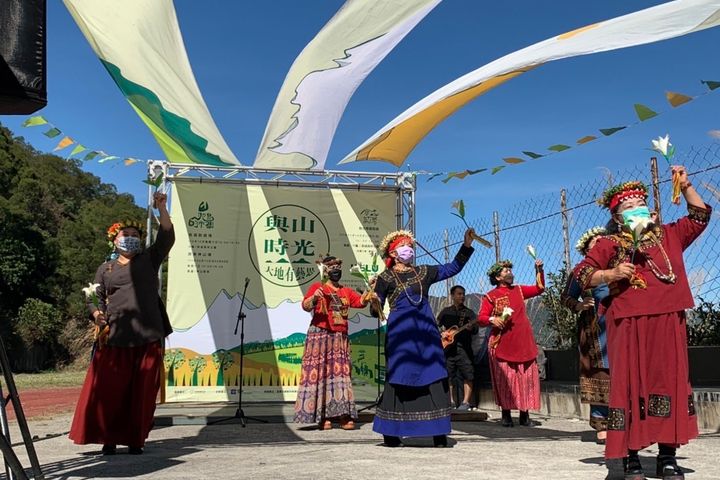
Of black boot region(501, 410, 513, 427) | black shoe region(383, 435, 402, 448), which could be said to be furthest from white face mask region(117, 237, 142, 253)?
black boot region(501, 410, 513, 427)

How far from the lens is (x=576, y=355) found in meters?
8.88

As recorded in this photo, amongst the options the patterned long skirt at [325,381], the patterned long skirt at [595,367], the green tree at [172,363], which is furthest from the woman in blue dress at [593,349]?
the green tree at [172,363]

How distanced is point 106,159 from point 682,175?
5.97 metres

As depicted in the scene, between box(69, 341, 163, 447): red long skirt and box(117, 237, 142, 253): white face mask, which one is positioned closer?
box(69, 341, 163, 447): red long skirt

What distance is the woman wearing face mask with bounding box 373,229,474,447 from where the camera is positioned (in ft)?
17.3

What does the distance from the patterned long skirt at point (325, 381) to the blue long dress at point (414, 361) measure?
135 cm

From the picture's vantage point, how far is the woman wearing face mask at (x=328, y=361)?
22.2ft

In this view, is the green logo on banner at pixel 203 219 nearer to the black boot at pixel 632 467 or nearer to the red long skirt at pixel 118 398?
the red long skirt at pixel 118 398

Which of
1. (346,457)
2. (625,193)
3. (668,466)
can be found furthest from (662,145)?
(346,457)

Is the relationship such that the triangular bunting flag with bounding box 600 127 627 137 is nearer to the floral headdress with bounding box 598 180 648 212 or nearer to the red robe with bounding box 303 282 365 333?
the floral headdress with bounding box 598 180 648 212

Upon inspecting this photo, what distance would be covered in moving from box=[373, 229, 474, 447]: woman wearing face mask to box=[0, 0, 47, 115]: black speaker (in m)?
3.42

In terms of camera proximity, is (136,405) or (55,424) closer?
(136,405)

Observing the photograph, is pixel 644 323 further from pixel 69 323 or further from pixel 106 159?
pixel 69 323

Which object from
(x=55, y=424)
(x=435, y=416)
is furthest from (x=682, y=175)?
(x=55, y=424)
